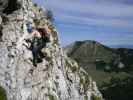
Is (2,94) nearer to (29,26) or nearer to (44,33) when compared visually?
(29,26)

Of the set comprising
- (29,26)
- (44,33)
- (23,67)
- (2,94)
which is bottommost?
(2,94)

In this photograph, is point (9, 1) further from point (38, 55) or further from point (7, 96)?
point (7, 96)

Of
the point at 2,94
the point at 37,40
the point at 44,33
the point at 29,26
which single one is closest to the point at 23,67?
Result: the point at 37,40

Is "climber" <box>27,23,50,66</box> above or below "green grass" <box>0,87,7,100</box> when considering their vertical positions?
above

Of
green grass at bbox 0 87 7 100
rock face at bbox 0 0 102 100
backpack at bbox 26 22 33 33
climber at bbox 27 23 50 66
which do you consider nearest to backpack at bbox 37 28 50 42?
climber at bbox 27 23 50 66

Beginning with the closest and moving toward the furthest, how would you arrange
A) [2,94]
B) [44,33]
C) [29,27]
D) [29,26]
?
[2,94]
[29,27]
[29,26]
[44,33]

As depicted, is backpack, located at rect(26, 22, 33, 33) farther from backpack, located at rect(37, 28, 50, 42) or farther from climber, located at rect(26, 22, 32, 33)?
backpack, located at rect(37, 28, 50, 42)

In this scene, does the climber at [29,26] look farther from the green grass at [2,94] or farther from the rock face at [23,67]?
the green grass at [2,94]

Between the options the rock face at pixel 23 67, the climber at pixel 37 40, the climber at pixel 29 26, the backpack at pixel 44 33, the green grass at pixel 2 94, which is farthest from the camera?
the backpack at pixel 44 33

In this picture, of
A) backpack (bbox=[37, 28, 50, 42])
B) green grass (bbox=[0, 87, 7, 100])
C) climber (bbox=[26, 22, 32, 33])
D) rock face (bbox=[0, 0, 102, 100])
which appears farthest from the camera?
backpack (bbox=[37, 28, 50, 42])

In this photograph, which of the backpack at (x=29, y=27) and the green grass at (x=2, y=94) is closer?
the green grass at (x=2, y=94)

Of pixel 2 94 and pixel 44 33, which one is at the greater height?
pixel 44 33

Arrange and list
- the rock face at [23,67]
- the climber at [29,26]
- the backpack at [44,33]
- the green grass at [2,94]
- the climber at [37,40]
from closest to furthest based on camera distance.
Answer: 1. the green grass at [2,94]
2. the rock face at [23,67]
3. the climber at [37,40]
4. the climber at [29,26]
5. the backpack at [44,33]

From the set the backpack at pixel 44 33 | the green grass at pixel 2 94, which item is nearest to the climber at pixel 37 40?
the backpack at pixel 44 33
